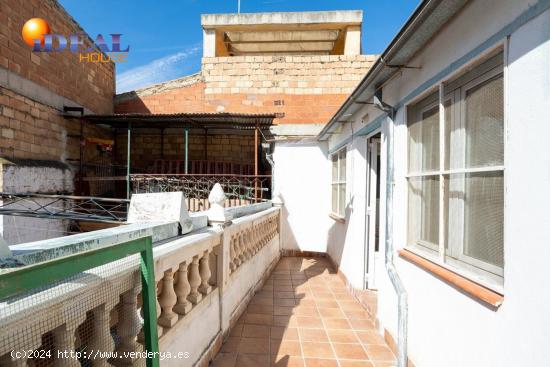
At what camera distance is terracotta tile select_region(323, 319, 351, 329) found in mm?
3544

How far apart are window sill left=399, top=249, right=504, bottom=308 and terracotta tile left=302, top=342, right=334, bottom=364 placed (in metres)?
1.29

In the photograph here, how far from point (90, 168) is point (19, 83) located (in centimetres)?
312

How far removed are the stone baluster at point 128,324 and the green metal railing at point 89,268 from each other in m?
0.12

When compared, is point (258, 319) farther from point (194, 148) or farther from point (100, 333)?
point (194, 148)

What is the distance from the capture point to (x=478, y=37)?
1801 millimetres

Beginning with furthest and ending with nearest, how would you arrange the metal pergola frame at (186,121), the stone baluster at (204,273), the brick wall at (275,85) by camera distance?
the brick wall at (275,85)
the metal pergola frame at (186,121)
the stone baluster at (204,273)

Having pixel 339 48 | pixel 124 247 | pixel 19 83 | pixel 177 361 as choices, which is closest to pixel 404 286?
pixel 177 361

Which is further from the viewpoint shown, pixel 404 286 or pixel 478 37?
pixel 404 286

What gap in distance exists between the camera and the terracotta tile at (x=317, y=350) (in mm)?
2934

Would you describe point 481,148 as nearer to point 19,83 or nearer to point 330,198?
point 330,198

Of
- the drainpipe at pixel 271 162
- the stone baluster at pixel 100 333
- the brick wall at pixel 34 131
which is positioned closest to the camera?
the stone baluster at pixel 100 333

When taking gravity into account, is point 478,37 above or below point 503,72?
above

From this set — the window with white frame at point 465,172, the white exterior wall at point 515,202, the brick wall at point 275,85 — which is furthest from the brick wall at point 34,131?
the white exterior wall at point 515,202

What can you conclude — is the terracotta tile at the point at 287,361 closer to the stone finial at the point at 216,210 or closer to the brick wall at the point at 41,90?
the stone finial at the point at 216,210
